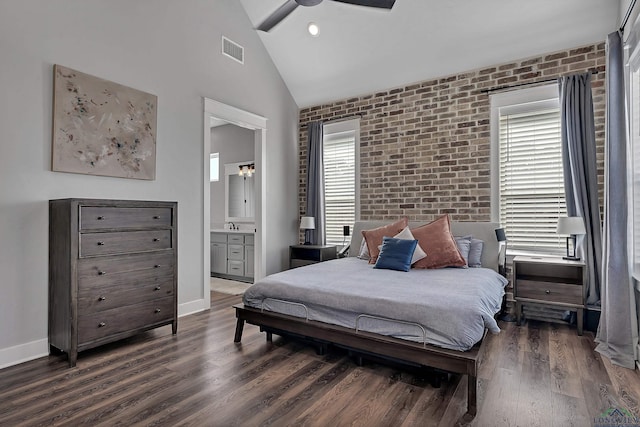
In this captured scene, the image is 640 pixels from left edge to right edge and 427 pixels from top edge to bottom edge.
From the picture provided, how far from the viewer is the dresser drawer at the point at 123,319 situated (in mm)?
2754

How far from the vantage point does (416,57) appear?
14.7 ft

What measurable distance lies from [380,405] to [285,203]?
3.85 metres

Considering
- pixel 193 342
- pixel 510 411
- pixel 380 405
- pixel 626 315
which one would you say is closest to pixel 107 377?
pixel 193 342

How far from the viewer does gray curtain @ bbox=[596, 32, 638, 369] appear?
9.04 ft

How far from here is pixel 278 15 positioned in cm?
304

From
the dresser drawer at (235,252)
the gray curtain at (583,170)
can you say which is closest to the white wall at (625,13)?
the gray curtain at (583,170)

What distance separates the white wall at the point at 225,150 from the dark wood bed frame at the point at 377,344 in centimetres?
422

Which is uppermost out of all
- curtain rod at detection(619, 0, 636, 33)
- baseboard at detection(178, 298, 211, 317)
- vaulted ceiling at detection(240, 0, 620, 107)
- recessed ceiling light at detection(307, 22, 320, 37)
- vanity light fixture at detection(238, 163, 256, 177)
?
recessed ceiling light at detection(307, 22, 320, 37)

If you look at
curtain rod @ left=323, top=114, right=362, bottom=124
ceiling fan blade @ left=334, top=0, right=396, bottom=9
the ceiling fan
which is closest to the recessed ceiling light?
curtain rod @ left=323, top=114, right=362, bottom=124

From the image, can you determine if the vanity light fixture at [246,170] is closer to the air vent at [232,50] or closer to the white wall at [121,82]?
the white wall at [121,82]

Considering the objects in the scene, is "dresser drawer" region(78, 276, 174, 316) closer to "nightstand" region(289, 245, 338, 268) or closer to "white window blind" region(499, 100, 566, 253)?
"nightstand" region(289, 245, 338, 268)

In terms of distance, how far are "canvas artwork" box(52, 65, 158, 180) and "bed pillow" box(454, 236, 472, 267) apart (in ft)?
10.9

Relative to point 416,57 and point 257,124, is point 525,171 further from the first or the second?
point 257,124

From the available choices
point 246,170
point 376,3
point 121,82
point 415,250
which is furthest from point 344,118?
point 121,82
